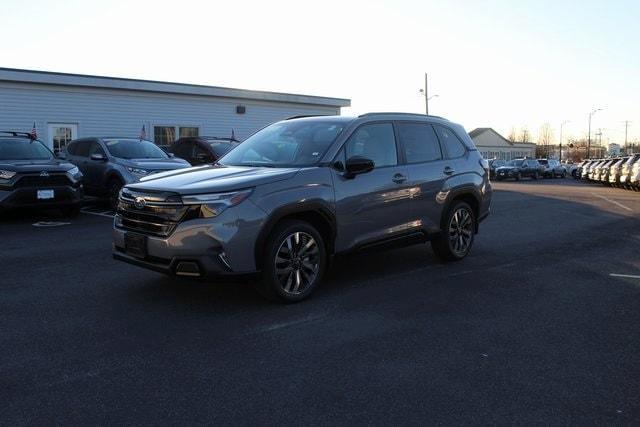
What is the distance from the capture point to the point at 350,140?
6008 mm

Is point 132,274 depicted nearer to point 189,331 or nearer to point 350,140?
point 189,331

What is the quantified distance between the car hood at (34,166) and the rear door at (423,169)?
7379mm

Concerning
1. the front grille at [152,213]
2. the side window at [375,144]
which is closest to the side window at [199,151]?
the side window at [375,144]

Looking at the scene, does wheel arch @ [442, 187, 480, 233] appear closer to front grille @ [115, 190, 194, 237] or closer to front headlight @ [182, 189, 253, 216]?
front headlight @ [182, 189, 253, 216]

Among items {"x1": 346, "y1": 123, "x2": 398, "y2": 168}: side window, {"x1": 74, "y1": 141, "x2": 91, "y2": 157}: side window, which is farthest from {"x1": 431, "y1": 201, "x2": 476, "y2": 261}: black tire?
{"x1": 74, "y1": 141, "x2": 91, "y2": 157}: side window

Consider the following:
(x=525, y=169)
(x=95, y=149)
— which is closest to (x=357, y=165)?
(x=95, y=149)

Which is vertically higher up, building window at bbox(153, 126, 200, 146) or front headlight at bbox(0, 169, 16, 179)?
building window at bbox(153, 126, 200, 146)

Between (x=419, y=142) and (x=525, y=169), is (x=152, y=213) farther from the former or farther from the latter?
(x=525, y=169)

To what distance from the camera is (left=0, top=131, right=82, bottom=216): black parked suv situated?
414 inches

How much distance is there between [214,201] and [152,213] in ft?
2.09

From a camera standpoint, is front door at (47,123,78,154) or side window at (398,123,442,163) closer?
side window at (398,123,442,163)

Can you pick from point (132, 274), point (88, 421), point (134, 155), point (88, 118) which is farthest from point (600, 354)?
point (88, 118)

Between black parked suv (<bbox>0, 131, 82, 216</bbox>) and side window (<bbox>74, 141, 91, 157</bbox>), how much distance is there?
5.02 ft

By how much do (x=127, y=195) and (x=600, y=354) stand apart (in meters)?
4.19
